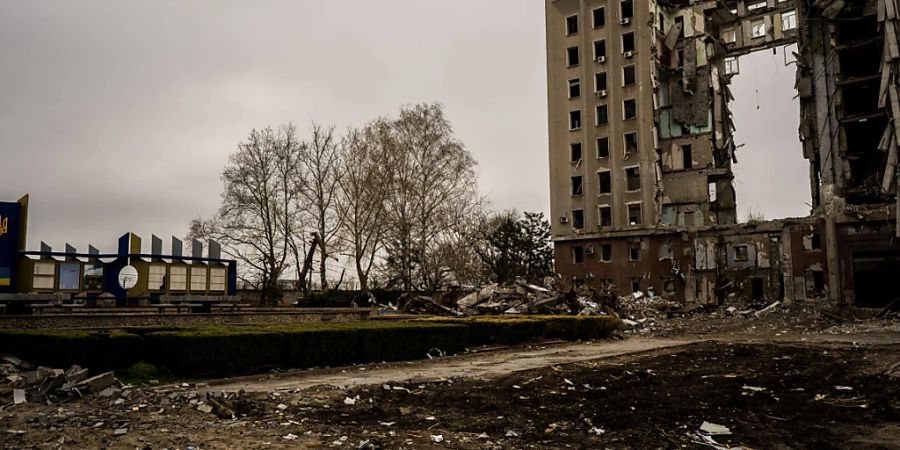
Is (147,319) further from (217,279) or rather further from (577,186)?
(577,186)

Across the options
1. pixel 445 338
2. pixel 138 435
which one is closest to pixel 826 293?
pixel 445 338

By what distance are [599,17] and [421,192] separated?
804 inches

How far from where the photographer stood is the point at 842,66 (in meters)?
45.6

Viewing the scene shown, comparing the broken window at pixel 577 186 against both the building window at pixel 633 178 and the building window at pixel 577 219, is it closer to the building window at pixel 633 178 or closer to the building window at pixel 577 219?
the building window at pixel 577 219

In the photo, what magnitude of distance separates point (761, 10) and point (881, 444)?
53.3 meters

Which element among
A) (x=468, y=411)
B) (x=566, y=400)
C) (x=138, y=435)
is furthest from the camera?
(x=566, y=400)

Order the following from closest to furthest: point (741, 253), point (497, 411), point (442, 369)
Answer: point (497, 411), point (442, 369), point (741, 253)

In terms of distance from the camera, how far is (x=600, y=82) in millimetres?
51719

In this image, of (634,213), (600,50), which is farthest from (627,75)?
(634,213)

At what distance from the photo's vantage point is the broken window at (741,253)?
142 feet

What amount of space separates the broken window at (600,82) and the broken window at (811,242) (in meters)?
18.3

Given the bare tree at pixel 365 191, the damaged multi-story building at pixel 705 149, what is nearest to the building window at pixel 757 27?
the damaged multi-story building at pixel 705 149

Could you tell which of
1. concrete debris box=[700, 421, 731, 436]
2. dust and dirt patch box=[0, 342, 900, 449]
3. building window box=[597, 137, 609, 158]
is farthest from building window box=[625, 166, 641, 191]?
concrete debris box=[700, 421, 731, 436]

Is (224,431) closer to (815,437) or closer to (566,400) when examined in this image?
(566,400)
